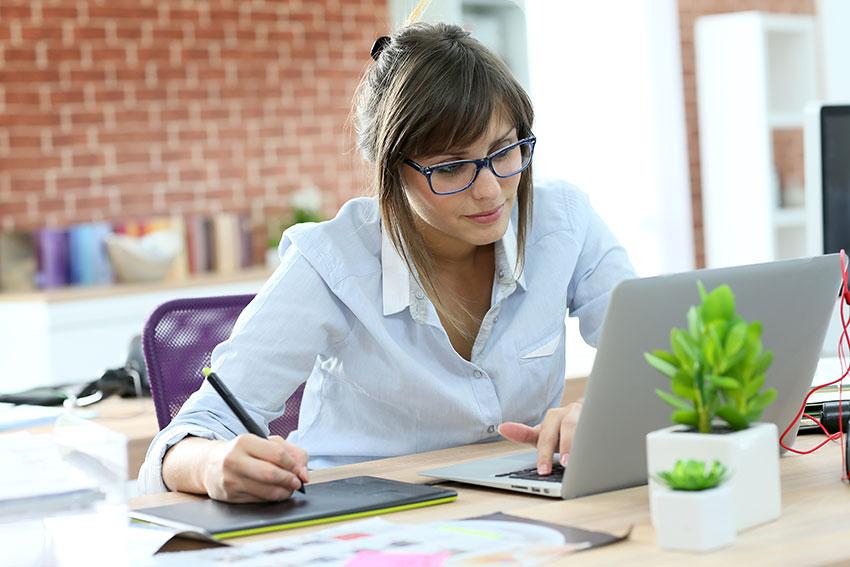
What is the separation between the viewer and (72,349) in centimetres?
431

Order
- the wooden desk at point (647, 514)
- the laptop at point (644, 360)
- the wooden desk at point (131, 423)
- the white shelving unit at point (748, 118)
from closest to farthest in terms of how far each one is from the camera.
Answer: the wooden desk at point (647, 514) < the laptop at point (644, 360) < the wooden desk at point (131, 423) < the white shelving unit at point (748, 118)

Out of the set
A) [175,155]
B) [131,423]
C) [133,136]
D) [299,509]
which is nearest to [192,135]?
[175,155]

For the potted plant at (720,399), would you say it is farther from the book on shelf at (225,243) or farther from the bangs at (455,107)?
the book on shelf at (225,243)

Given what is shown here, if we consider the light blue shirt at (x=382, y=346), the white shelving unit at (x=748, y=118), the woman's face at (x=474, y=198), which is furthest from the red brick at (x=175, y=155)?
the woman's face at (x=474, y=198)

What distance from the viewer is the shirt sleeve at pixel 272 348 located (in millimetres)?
1435

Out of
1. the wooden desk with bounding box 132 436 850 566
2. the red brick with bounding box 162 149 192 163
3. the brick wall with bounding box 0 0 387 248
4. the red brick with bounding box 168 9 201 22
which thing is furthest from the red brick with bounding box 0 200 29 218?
the wooden desk with bounding box 132 436 850 566

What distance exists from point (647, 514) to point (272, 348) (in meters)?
0.63

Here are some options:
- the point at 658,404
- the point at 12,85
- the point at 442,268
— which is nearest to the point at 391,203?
the point at 442,268

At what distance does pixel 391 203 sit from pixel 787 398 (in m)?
0.64

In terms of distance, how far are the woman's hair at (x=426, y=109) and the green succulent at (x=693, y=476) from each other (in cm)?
69

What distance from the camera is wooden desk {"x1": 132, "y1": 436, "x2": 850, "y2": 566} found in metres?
0.90

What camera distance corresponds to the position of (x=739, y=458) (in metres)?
0.95

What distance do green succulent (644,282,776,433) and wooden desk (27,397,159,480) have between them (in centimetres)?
107

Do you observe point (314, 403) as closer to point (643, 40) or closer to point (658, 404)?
point (658, 404)
